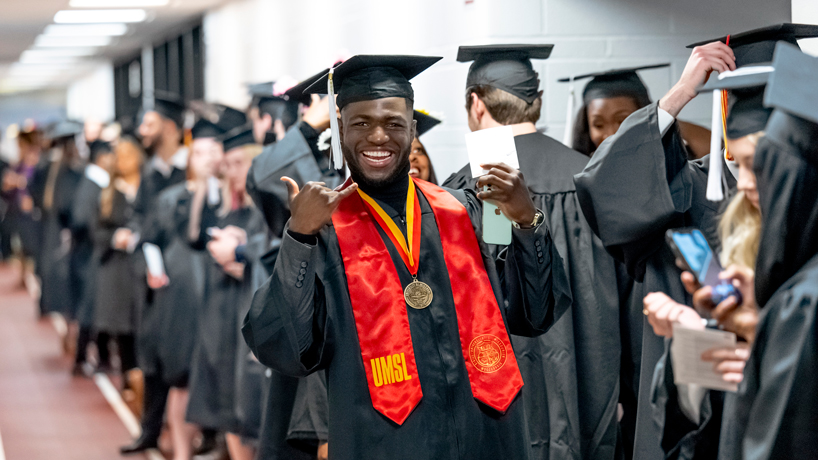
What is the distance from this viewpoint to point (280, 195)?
3277 millimetres

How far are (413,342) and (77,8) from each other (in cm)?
820

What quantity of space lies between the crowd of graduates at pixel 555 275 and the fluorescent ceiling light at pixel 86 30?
7.12 meters

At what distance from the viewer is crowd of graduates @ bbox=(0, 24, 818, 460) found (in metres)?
1.38

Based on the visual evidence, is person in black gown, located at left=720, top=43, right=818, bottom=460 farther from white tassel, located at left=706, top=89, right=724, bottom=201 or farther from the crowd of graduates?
white tassel, located at left=706, top=89, right=724, bottom=201

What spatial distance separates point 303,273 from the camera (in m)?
1.89

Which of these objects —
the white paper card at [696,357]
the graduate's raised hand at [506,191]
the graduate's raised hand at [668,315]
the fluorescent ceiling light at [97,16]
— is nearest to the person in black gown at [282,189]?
the graduate's raised hand at [506,191]

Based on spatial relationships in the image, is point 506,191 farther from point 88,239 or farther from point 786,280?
point 88,239

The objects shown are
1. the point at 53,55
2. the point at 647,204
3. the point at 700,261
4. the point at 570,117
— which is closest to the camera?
the point at 700,261

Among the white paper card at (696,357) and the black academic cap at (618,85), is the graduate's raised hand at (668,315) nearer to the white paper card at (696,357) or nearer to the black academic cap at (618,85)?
the white paper card at (696,357)

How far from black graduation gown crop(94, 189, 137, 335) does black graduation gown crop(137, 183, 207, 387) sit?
152 cm

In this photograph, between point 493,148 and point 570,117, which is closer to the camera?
point 493,148

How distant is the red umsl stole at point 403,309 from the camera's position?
6.33 ft

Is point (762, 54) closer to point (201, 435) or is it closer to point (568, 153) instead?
point (568, 153)

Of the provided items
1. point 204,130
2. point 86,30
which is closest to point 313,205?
point 204,130
